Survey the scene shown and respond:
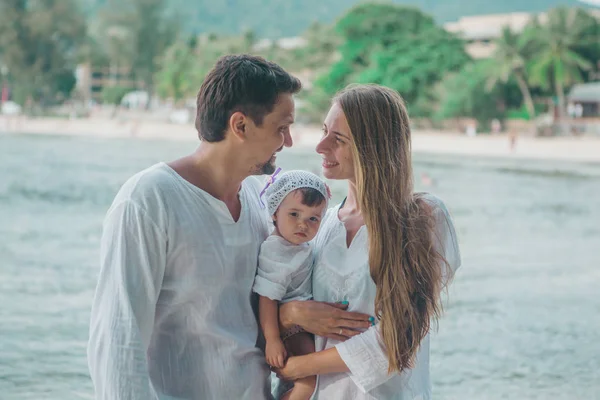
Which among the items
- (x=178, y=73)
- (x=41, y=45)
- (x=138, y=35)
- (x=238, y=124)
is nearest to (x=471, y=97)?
(x=178, y=73)

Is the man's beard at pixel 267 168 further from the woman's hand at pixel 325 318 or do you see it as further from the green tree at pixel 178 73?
the green tree at pixel 178 73

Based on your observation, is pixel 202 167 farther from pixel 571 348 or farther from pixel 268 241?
pixel 571 348

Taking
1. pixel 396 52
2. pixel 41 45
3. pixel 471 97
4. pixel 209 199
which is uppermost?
pixel 209 199

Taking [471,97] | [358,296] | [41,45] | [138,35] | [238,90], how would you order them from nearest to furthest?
[238,90] → [358,296] → [471,97] → [41,45] → [138,35]

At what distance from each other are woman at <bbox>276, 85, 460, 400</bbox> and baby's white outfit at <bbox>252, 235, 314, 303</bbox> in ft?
0.09

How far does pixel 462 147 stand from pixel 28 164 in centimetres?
985

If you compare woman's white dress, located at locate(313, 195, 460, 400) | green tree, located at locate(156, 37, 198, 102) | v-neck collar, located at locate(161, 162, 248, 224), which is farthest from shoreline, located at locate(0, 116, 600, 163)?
v-neck collar, located at locate(161, 162, 248, 224)

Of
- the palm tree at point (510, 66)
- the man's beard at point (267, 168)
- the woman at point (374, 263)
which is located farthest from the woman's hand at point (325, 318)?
the palm tree at point (510, 66)

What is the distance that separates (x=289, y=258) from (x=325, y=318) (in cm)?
11

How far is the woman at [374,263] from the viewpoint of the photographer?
144 centimetres

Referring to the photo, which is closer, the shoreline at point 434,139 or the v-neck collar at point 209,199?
the v-neck collar at point 209,199

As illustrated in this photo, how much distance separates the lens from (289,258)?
1457mm

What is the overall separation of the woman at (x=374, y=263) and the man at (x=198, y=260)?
0.33ft

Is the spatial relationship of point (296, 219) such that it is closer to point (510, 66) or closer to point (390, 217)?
point (390, 217)
